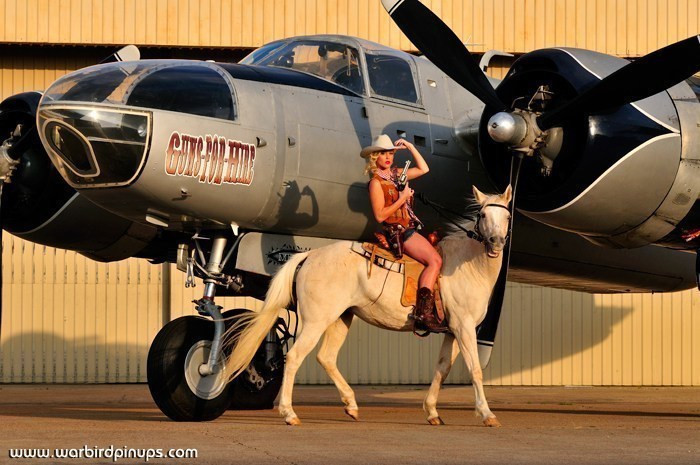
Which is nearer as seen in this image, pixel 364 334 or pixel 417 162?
pixel 417 162

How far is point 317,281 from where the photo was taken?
38.8 ft

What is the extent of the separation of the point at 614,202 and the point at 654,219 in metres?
0.59

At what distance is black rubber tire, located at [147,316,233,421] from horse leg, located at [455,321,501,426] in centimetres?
251

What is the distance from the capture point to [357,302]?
11953 millimetres

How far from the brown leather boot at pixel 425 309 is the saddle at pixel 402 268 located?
0.05m

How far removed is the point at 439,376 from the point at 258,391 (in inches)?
134

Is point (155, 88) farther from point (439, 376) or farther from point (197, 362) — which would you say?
point (439, 376)

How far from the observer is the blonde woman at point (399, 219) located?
39.1 ft

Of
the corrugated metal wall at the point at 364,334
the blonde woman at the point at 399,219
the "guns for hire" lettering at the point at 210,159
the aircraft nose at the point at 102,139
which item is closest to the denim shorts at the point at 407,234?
the blonde woman at the point at 399,219

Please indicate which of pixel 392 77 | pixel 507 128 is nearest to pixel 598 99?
pixel 507 128

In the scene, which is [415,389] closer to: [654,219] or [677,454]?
[654,219]

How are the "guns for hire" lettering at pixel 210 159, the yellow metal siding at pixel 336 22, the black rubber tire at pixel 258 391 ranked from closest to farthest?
the "guns for hire" lettering at pixel 210 159, the black rubber tire at pixel 258 391, the yellow metal siding at pixel 336 22

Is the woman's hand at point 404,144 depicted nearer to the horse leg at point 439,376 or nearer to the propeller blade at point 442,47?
the propeller blade at point 442,47

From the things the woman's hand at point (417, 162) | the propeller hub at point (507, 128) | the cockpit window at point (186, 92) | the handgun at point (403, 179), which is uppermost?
the cockpit window at point (186, 92)
